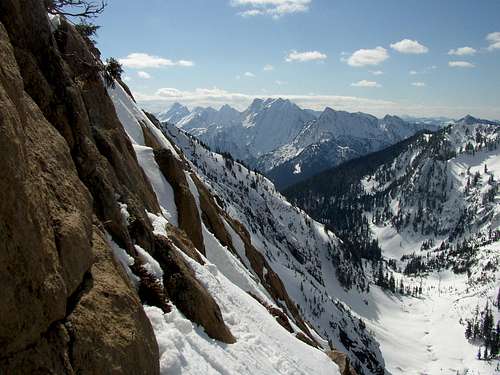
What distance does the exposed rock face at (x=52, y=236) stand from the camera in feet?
26.0

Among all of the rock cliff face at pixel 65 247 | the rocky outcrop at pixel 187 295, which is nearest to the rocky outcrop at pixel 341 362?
the rock cliff face at pixel 65 247

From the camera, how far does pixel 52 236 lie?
9.40 m

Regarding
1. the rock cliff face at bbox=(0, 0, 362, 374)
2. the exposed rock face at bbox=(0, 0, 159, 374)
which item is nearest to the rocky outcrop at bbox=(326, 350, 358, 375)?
the rock cliff face at bbox=(0, 0, 362, 374)

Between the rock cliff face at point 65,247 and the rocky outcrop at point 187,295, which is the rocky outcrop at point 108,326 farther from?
the rocky outcrop at point 187,295

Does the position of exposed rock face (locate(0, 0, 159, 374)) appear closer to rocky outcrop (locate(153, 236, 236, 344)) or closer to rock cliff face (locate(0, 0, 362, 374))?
rock cliff face (locate(0, 0, 362, 374))

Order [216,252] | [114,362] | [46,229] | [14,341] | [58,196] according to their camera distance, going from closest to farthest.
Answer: [14,341]
[46,229]
[114,362]
[58,196]
[216,252]

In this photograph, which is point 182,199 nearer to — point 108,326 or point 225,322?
Answer: point 225,322

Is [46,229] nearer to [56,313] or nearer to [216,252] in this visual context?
[56,313]

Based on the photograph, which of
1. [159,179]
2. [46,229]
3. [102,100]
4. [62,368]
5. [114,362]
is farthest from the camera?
[159,179]

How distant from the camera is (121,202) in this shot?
17438mm

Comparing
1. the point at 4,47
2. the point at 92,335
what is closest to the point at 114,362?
the point at 92,335

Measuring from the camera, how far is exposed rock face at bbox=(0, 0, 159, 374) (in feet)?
26.0

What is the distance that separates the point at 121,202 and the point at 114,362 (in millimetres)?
8586

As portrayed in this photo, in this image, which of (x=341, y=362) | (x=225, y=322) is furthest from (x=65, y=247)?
(x=341, y=362)
